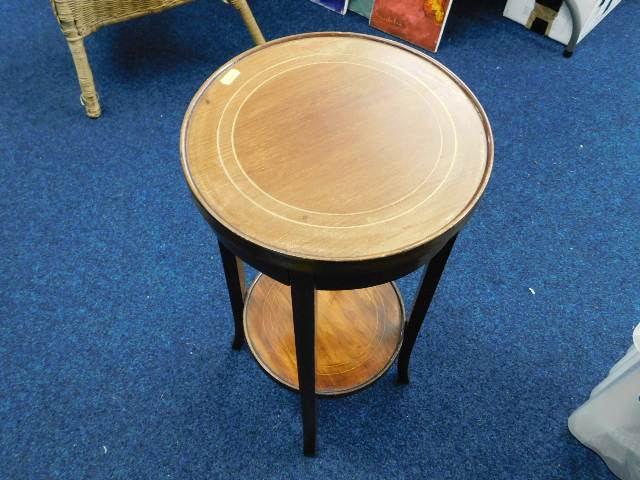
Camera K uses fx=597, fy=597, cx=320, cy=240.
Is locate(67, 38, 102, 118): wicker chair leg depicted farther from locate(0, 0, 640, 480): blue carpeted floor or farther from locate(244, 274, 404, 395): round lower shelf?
locate(244, 274, 404, 395): round lower shelf

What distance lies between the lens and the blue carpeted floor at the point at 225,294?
1.30 metres

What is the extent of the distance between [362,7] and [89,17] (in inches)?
38.2

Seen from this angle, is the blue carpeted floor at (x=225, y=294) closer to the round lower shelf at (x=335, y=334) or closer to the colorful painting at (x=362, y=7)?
the round lower shelf at (x=335, y=334)

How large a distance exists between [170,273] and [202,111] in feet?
2.20

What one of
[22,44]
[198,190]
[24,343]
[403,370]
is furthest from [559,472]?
[22,44]

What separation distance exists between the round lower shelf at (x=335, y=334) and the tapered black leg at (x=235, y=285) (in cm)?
4

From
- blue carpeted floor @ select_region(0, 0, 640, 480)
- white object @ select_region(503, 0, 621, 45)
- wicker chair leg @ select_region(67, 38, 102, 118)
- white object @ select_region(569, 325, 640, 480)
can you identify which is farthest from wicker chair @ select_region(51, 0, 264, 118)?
white object @ select_region(569, 325, 640, 480)

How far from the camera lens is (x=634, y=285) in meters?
1.57

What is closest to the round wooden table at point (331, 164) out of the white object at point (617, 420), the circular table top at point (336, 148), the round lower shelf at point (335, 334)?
the circular table top at point (336, 148)

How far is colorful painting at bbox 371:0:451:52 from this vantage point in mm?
2018

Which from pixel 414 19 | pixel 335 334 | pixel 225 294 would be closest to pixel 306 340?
pixel 335 334

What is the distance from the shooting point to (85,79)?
179cm

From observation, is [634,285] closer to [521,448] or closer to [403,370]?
[521,448]

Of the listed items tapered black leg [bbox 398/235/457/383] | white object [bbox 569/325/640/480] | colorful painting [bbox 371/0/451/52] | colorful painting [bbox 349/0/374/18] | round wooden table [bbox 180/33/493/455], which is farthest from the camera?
colorful painting [bbox 349/0/374/18]
